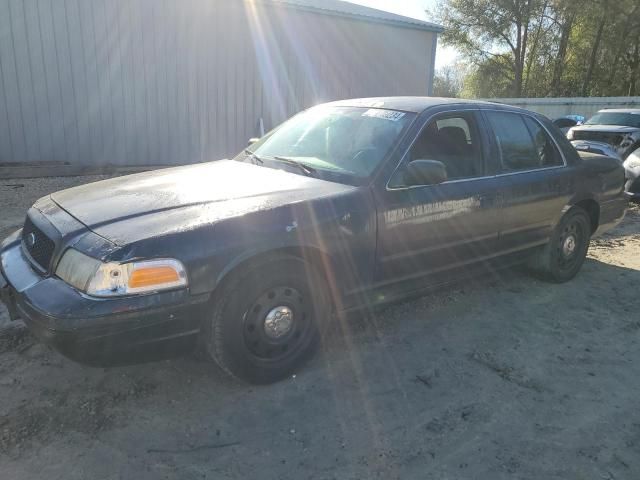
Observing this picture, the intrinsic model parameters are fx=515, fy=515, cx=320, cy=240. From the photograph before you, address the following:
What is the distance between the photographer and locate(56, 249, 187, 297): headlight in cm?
242

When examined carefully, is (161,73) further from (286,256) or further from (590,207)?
(286,256)

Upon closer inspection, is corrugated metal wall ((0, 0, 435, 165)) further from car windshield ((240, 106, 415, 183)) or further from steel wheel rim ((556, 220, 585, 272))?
steel wheel rim ((556, 220, 585, 272))

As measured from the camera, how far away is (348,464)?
7.91ft

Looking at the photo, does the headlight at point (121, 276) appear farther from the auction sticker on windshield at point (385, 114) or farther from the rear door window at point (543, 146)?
the rear door window at point (543, 146)

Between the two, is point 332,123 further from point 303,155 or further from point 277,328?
point 277,328

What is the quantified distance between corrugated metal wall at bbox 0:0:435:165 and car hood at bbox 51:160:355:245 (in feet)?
22.0

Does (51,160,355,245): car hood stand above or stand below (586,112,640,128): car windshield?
below

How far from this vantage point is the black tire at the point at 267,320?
274 cm

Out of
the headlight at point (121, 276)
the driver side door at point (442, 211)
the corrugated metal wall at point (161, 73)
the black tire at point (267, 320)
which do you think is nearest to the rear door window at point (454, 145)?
the driver side door at point (442, 211)

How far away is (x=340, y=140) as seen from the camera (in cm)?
370

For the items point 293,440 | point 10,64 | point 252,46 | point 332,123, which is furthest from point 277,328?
point 252,46

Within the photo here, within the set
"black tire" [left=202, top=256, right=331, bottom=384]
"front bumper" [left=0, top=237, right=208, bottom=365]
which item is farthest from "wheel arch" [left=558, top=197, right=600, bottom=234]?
"front bumper" [left=0, top=237, right=208, bottom=365]

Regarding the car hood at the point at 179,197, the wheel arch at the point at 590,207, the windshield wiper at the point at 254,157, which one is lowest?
the wheel arch at the point at 590,207

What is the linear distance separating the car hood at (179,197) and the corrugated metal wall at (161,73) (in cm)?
670
